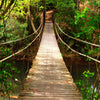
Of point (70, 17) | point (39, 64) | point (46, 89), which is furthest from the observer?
point (70, 17)

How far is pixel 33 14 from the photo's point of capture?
12172 millimetres

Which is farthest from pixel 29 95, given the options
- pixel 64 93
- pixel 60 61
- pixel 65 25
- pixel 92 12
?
pixel 65 25

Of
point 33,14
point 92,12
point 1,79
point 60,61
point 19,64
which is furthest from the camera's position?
point 33,14

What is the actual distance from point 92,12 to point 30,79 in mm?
5846

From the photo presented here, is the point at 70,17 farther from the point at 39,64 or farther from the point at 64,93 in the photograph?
the point at 64,93

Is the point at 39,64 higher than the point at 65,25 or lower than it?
lower

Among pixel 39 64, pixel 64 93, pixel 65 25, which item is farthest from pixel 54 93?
pixel 65 25

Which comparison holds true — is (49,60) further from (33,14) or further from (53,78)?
(33,14)

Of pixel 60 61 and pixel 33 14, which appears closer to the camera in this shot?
pixel 60 61

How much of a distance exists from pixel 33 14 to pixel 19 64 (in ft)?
14.4

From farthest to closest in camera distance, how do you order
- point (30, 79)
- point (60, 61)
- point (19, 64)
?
point (19, 64) < point (60, 61) < point (30, 79)

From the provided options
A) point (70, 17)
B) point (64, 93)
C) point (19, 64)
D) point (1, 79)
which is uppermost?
point (70, 17)

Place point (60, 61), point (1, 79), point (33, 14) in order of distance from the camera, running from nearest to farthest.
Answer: point (1, 79)
point (60, 61)
point (33, 14)

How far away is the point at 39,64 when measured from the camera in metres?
3.96
